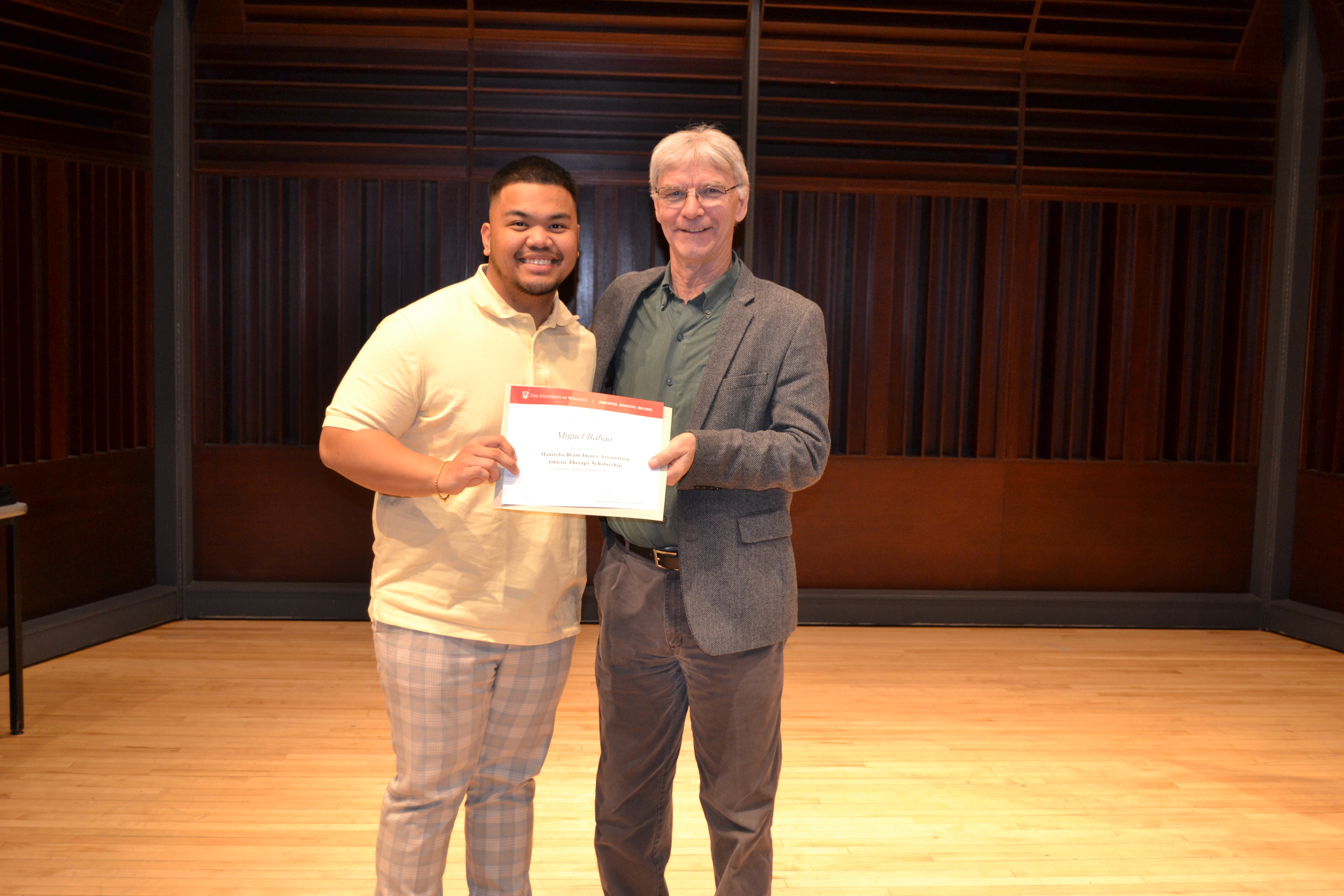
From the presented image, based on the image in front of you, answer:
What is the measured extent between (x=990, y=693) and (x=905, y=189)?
2449 millimetres

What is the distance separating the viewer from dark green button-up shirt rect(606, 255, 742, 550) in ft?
6.24

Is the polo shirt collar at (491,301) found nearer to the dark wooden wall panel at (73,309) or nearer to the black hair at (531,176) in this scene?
the black hair at (531,176)

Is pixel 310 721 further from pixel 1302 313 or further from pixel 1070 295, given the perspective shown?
pixel 1302 313

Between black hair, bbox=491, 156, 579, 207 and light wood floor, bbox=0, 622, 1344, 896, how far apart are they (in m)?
1.65

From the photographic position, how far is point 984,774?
3.09m

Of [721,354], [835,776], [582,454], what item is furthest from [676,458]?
[835,776]

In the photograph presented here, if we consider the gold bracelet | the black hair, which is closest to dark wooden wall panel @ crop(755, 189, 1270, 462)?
the black hair

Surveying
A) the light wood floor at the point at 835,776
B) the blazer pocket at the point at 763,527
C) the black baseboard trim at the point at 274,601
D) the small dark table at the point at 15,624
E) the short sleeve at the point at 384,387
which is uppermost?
the short sleeve at the point at 384,387

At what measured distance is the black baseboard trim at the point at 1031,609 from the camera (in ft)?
16.1

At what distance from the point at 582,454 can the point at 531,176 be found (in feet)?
1.71

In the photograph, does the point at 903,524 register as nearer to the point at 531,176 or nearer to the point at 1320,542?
the point at 1320,542

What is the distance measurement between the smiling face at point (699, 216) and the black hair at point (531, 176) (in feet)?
0.61

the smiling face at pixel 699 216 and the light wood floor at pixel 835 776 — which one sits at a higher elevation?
the smiling face at pixel 699 216

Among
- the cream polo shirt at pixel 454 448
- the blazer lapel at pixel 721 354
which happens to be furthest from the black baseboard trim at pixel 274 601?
the blazer lapel at pixel 721 354
